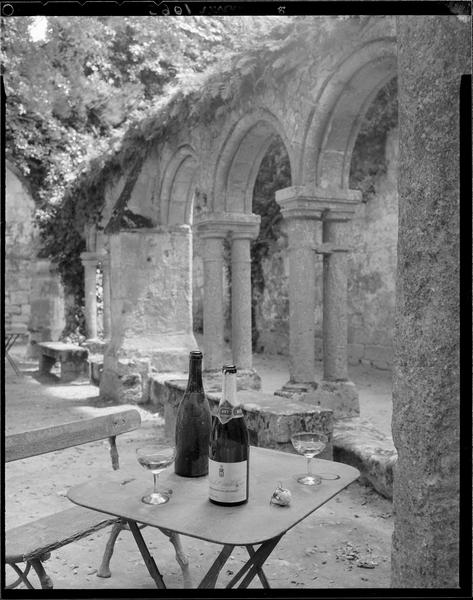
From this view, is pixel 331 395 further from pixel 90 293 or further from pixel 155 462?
pixel 90 293

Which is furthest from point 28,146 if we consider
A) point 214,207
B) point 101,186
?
point 214,207

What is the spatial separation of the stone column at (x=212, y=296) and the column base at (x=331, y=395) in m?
1.42

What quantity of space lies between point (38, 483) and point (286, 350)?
22.8 feet

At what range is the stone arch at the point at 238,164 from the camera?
5516mm

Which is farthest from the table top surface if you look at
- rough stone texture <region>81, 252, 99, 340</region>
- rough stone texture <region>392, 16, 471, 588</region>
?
rough stone texture <region>81, 252, 99, 340</region>

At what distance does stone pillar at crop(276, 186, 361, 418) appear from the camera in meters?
4.62

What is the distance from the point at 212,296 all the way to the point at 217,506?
4.42 meters

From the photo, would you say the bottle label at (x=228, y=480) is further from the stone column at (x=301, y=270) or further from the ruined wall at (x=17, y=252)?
the ruined wall at (x=17, y=252)

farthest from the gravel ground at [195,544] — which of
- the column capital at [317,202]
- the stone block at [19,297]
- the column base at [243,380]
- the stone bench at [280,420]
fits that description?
the stone block at [19,297]

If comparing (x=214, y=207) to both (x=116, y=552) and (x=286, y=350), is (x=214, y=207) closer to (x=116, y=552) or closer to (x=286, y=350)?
(x=116, y=552)

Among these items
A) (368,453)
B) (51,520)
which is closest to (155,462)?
(51,520)

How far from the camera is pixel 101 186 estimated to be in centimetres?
818

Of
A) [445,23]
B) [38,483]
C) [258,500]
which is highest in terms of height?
[445,23]

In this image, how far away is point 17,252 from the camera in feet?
51.4
